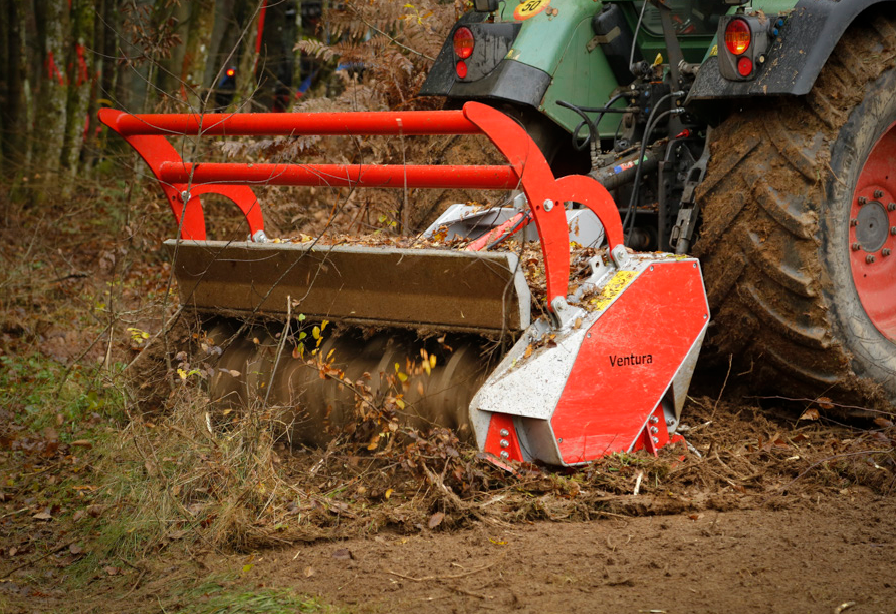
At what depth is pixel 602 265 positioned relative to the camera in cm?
337

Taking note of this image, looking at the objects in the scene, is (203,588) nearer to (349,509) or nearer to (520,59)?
(349,509)

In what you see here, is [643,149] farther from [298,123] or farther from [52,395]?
[52,395]

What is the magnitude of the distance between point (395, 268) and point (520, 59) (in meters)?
1.22

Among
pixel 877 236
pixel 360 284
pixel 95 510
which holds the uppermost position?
pixel 877 236

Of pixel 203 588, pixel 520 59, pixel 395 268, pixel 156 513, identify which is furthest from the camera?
pixel 520 59

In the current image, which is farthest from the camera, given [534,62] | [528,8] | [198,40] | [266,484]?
[198,40]

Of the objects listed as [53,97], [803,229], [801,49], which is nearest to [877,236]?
[803,229]

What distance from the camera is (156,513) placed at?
2955 mm

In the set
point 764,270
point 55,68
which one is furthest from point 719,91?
point 55,68

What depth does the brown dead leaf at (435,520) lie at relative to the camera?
2.89 metres

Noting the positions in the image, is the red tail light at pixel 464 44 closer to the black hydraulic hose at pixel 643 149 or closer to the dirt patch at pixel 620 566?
the black hydraulic hose at pixel 643 149

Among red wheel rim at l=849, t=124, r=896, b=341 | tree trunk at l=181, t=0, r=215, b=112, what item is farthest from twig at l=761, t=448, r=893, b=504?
tree trunk at l=181, t=0, r=215, b=112

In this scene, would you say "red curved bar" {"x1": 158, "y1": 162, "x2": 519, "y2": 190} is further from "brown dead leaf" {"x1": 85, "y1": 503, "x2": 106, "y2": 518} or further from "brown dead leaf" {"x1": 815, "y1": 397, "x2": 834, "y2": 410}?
"brown dead leaf" {"x1": 815, "y1": 397, "x2": 834, "y2": 410}

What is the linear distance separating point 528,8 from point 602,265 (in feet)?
4.85
